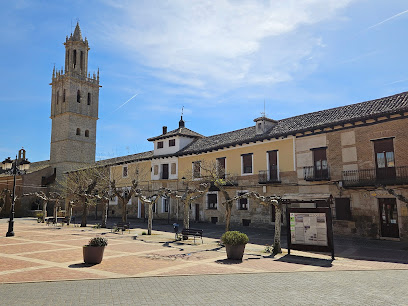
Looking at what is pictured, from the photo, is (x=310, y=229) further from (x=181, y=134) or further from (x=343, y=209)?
(x=181, y=134)

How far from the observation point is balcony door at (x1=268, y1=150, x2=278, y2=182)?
24.4 m

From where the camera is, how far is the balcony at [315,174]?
21078mm

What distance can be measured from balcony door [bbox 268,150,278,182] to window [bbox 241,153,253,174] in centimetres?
186

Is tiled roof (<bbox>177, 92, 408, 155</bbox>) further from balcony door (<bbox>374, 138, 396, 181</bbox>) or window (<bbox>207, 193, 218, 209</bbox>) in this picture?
window (<bbox>207, 193, 218, 209</bbox>)

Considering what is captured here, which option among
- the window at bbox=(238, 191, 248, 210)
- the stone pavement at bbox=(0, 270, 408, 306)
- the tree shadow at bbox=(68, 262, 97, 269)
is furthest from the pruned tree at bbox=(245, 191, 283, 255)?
the window at bbox=(238, 191, 248, 210)

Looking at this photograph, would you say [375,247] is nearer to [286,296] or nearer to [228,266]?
[228,266]

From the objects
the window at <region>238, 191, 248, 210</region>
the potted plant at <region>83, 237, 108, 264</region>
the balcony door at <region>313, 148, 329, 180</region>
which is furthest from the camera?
the window at <region>238, 191, 248, 210</region>

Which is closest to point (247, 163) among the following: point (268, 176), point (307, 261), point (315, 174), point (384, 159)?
point (268, 176)

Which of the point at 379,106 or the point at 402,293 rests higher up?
the point at 379,106

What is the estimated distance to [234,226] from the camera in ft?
85.7

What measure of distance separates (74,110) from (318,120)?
42409mm

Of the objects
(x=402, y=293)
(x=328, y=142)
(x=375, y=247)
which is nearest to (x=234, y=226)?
(x=328, y=142)

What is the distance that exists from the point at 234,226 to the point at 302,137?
898 centimetres

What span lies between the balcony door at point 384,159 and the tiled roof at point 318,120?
5.75ft
